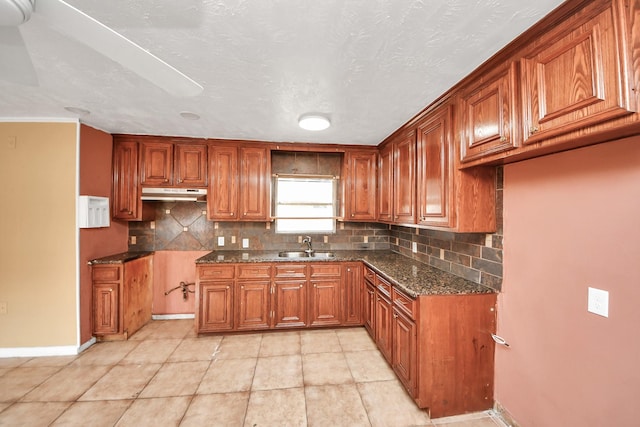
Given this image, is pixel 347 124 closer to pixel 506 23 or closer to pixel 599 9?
pixel 506 23

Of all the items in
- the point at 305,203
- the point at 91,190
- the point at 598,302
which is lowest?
the point at 598,302

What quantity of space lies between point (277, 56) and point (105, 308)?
3187mm

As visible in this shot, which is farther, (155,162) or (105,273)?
(155,162)

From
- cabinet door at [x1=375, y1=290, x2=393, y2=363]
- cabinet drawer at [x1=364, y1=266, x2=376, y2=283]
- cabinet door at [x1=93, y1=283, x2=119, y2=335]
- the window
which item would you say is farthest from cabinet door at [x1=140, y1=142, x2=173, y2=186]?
cabinet door at [x1=375, y1=290, x2=393, y2=363]

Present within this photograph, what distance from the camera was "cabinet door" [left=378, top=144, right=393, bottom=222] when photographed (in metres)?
3.00

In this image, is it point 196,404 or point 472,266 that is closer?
point 196,404

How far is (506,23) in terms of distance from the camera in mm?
1204

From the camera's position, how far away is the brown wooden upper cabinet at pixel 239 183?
3123 mm

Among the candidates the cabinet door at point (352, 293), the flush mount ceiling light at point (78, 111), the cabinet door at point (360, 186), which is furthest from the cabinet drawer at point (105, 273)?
the cabinet door at point (360, 186)

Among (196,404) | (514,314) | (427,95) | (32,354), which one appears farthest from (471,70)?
(32,354)

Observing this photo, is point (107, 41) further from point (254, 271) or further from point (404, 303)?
point (254, 271)

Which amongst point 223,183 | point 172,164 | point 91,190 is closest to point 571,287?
point 223,183

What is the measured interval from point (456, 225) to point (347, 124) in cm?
146

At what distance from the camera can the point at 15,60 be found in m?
1.51
